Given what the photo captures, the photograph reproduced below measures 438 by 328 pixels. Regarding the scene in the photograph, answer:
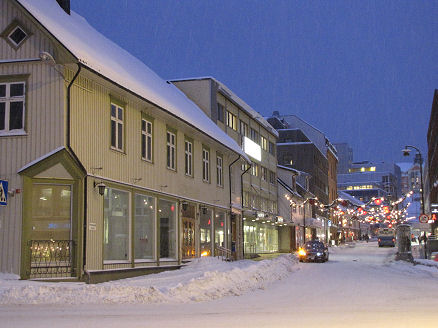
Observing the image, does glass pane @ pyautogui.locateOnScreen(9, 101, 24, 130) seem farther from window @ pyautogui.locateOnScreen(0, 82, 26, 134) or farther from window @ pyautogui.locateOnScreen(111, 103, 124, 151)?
window @ pyautogui.locateOnScreen(111, 103, 124, 151)

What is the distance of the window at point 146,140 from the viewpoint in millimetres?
24516

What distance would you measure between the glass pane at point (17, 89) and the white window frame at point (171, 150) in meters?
8.80

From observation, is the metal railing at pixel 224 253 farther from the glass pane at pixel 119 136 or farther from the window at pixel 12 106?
the window at pixel 12 106

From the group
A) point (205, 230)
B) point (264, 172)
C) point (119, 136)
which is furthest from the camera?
point (264, 172)

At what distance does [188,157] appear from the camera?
1181 inches

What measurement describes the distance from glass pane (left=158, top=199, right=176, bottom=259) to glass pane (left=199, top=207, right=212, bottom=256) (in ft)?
13.7

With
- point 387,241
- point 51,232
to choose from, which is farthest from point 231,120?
point 387,241

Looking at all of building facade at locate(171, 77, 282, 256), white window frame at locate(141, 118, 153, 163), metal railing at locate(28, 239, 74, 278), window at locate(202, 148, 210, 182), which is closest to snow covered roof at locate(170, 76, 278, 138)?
building facade at locate(171, 77, 282, 256)

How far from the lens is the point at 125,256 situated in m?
22.5

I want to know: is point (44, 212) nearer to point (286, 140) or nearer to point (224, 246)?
point (224, 246)

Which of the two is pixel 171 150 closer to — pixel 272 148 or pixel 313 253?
pixel 313 253

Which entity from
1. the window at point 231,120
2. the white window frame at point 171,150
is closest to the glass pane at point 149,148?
the white window frame at point 171,150

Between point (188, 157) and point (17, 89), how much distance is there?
11.9 metres

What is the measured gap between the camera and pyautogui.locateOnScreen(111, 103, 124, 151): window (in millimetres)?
22078
